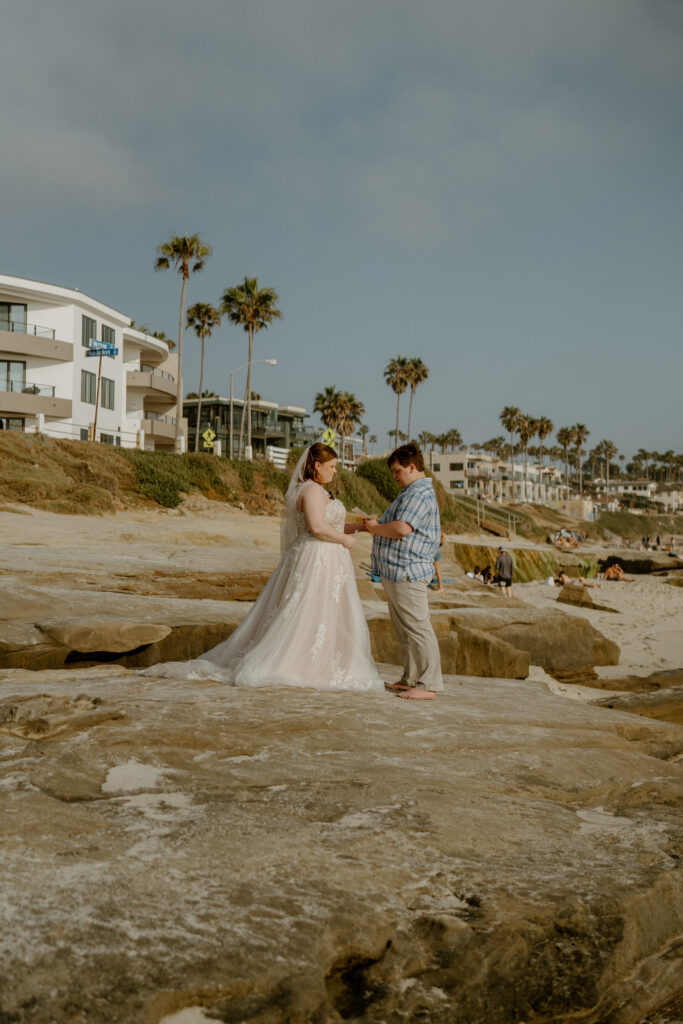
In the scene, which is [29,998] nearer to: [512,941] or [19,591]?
[512,941]

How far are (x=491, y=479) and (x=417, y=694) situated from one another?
5195 inches

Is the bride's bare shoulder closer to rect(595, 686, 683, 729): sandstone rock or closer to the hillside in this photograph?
rect(595, 686, 683, 729): sandstone rock

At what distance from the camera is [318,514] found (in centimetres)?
685

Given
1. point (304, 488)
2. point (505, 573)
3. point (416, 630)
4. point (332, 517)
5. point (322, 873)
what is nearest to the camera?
point (322, 873)

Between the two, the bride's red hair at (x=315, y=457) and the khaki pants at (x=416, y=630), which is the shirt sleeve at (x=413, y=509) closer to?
the khaki pants at (x=416, y=630)

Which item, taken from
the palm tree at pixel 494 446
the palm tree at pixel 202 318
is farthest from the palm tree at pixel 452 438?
the palm tree at pixel 202 318

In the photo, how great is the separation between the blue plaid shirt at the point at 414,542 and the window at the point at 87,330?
39943 millimetres

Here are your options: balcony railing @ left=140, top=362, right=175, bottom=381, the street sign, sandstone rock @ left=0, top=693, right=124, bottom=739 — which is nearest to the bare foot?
sandstone rock @ left=0, top=693, right=124, bottom=739

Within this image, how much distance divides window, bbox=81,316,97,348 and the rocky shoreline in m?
39.2

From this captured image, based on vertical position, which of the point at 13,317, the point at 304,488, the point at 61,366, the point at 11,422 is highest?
the point at 13,317

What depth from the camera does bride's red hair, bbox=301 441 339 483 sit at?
682 cm

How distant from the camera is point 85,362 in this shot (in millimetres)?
42938

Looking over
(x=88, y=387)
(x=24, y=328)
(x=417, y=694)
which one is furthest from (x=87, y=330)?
(x=417, y=694)

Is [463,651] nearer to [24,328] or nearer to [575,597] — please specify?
[575,597]
